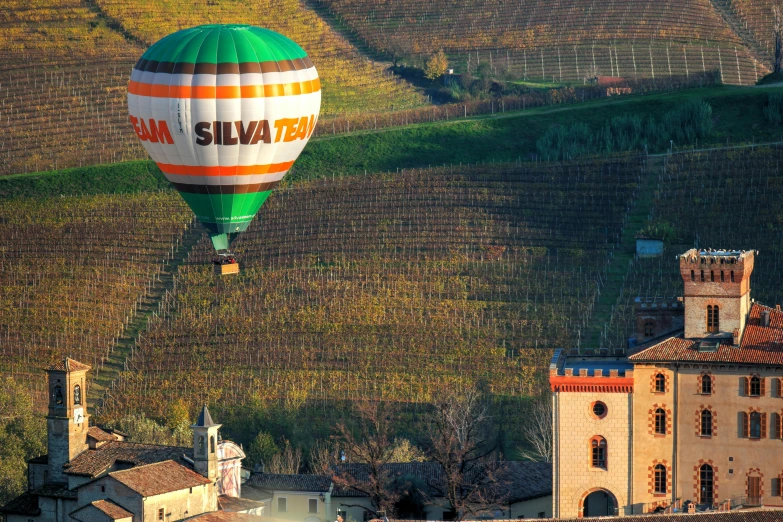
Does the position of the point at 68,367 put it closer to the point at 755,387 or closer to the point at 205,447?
the point at 205,447

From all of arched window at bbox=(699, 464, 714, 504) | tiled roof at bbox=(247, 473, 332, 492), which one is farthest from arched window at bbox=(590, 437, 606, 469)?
tiled roof at bbox=(247, 473, 332, 492)

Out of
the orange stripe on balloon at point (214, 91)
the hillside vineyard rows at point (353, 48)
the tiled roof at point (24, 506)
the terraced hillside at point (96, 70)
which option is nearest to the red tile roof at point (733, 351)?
the orange stripe on balloon at point (214, 91)

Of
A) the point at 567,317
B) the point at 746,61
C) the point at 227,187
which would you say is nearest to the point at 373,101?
the point at 746,61

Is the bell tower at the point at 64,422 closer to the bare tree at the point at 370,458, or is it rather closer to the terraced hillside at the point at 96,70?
the bare tree at the point at 370,458

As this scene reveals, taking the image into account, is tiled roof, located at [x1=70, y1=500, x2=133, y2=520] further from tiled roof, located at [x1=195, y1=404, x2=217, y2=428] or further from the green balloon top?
the green balloon top

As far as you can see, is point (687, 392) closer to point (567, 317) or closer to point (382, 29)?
point (567, 317)

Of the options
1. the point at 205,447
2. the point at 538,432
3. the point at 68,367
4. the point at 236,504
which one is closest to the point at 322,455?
the point at 538,432
